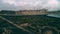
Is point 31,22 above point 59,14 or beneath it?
beneath

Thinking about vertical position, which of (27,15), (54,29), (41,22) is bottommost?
(54,29)

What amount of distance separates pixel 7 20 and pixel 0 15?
37 cm

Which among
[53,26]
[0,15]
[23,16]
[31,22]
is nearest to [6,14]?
[0,15]

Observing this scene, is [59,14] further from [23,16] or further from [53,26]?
[23,16]

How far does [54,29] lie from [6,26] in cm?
190

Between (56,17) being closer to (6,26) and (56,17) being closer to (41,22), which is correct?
(41,22)

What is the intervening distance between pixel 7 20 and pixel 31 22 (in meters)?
0.96

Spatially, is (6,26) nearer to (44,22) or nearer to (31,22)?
(31,22)

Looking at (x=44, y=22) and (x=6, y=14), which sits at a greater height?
(x=6, y=14)

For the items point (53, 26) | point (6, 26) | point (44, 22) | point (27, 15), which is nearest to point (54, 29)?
point (53, 26)

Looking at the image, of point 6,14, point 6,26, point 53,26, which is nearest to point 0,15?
point 6,14

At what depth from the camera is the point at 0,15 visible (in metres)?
4.64

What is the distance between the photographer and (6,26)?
14.8 ft

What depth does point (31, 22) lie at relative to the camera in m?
4.52
